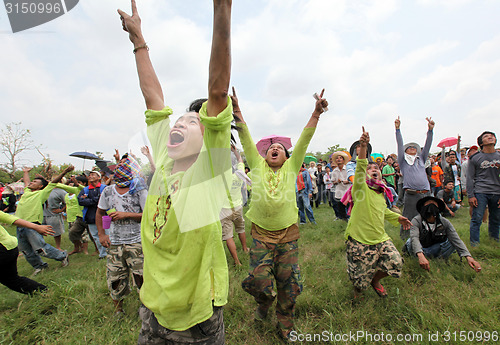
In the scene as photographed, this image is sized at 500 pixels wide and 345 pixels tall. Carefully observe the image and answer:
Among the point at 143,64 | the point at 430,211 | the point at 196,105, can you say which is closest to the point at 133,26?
the point at 143,64

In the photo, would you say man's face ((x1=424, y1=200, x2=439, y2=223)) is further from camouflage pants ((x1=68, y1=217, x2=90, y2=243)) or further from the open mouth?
camouflage pants ((x1=68, y1=217, x2=90, y2=243))

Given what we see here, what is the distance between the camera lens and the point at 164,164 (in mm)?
1396

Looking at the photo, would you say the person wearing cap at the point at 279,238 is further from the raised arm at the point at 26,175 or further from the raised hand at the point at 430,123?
the raised arm at the point at 26,175

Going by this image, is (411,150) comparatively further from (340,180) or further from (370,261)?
(370,261)

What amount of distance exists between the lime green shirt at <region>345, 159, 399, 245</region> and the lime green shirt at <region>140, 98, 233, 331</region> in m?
2.39

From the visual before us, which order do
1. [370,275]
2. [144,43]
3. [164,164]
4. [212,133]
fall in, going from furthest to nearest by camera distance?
[370,275], [144,43], [164,164], [212,133]

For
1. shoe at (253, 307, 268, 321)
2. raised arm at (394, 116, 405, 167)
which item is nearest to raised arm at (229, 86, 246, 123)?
shoe at (253, 307, 268, 321)

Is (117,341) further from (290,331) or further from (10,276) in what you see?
(10,276)

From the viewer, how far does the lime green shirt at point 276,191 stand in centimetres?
261

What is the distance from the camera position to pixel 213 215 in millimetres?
1270

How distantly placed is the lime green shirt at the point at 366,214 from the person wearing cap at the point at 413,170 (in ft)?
6.84

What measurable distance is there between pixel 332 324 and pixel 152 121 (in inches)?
111

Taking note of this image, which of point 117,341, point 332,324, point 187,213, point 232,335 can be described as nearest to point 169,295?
point 187,213

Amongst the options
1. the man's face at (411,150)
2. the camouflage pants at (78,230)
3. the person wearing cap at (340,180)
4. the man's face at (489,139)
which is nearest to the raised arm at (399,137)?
the man's face at (411,150)
